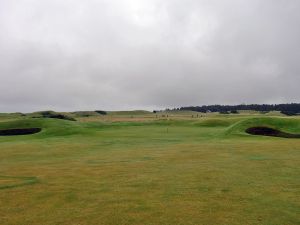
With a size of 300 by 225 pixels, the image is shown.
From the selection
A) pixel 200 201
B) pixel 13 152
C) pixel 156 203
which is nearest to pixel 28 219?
pixel 156 203

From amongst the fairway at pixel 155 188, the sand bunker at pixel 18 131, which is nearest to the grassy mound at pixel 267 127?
the fairway at pixel 155 188

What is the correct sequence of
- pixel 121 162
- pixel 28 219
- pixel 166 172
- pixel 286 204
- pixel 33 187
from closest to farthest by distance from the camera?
pixel 28 219 < pixel 286 204 < pixel 33 187 < pixel 166 172 < pixel 121 162

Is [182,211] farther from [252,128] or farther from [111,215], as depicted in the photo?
[252,128]

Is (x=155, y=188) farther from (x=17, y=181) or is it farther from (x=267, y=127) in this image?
(x=267, y=127)

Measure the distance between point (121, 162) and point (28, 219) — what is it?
15586mm

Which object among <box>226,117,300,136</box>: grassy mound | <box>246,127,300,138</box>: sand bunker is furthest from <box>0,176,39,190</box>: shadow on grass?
<box>246,127,300,138</box>: sand bunker

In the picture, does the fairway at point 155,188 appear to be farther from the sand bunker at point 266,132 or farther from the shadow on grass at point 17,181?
the sand bunker at point 266,132

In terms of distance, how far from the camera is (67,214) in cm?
1523

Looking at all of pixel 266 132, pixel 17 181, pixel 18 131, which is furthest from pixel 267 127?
pixel 18 131

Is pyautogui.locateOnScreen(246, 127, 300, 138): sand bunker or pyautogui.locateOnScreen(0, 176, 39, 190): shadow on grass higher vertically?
→ pyautogui.locateOnScreen(246, 127, 300, 138): sand bunker

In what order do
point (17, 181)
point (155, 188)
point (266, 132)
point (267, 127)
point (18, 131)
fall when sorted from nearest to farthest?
point (155, 188) → point (17, 181) → point (266, 132) → point (267, 127) → point (18, 131)

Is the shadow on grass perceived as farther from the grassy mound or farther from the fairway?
the grassy mound

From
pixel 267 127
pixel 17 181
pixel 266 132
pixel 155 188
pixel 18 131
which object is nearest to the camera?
pixel 155 188

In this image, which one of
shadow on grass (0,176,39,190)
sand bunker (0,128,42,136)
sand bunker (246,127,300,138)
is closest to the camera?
shadow on grass (0,176,39,190)
